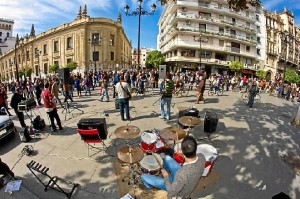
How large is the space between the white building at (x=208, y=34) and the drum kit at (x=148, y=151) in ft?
114

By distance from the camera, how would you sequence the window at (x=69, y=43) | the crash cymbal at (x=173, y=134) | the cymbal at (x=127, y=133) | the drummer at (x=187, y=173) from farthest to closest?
the window at (x=69, y=43), the crash cymbal at (x=173, y=134), the cymbal at (x=127, y=133), the drummer at (x=187, y=173)

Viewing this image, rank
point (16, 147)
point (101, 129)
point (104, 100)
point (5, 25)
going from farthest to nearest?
point (5, 25) → point (104, 100) → point (16, 147) → point (101, 129)

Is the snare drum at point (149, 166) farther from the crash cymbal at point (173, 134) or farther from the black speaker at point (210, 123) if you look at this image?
the black speaker at point (210, 123)

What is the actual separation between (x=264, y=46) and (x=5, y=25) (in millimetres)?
99362

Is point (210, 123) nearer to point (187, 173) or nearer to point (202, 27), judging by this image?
point (187, 173)

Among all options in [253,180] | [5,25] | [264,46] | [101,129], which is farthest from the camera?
[5,25]

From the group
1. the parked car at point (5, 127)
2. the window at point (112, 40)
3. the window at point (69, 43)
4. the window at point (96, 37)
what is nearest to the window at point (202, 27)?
the window at point (112, 40)

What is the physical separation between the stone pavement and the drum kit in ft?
2.09

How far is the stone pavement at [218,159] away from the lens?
4141 millimetres

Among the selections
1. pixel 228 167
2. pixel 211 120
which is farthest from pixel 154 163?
pixel 211 120

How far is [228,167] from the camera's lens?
16.1 feet

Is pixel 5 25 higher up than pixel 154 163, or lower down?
higher up

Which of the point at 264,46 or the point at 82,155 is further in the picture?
the point at 264,46

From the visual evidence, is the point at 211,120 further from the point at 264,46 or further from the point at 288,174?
the point at 264,46
